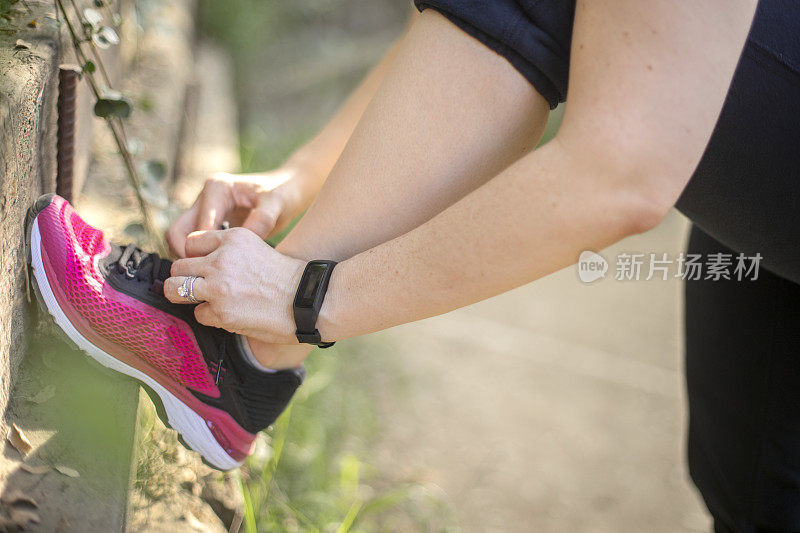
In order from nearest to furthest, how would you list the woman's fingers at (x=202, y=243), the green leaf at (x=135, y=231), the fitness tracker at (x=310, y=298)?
the fitness tracker at (x=310, y=298), the woman's fingers at (x=202, y=243), the green leaf at (x=135, y=231)

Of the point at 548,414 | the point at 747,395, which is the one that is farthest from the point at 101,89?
the point at 548,414

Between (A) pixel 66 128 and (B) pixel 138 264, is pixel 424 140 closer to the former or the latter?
(B) pixel 138 264

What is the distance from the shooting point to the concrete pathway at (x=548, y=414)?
2.18m

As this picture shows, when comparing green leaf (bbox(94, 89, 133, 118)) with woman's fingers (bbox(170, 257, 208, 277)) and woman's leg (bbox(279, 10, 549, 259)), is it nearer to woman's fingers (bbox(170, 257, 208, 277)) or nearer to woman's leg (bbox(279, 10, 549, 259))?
woman's fingers (bbox(170, 257, 208, 277))

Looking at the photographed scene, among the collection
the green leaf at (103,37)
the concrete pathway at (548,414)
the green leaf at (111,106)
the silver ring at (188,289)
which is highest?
the green leaf at (103,37)

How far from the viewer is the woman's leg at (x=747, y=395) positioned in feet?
4.30

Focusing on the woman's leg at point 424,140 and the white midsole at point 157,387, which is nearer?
the woman's leg at point 424,140

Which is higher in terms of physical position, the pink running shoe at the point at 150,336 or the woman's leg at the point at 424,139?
the woman's leg at the point at 424,139

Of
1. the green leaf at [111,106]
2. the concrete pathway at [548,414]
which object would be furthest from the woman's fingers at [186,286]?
the concrete pathway at [548,414]

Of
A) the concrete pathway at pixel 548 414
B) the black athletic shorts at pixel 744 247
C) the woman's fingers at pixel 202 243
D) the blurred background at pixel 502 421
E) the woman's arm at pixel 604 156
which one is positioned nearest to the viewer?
the woman's arm at pixel 604 156

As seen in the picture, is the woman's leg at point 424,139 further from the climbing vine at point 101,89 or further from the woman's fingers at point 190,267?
the climbing vine at point 101,89

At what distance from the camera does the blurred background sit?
1.96 metres

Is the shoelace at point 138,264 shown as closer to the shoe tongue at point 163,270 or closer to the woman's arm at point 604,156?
the shoe tongue at point 163,270

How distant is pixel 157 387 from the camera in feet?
4.05
